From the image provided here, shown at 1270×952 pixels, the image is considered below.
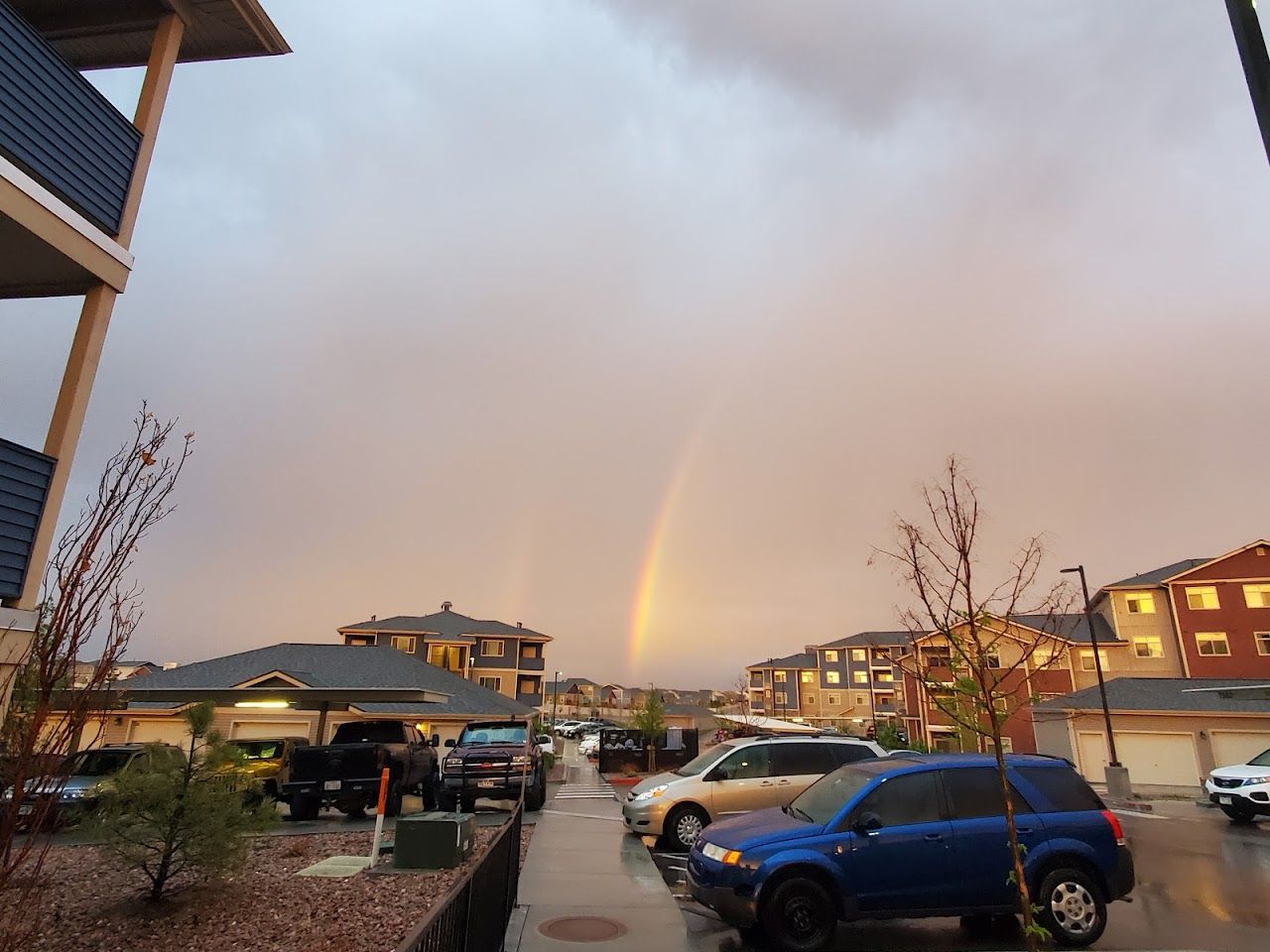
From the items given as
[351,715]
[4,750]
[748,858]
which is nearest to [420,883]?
[748,858]

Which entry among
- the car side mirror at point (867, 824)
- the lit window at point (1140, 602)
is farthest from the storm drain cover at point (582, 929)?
the lit window at point (1140, 602)

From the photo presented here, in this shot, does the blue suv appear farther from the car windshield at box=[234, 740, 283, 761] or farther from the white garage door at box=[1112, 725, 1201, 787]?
the white garage door at box=[1112, 725, 1201, 787]

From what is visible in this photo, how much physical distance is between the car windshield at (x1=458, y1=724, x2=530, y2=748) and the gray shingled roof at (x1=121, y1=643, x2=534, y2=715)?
9.89m

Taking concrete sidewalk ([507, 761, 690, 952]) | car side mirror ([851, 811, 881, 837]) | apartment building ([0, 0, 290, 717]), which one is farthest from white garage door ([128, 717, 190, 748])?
car side mirror ([851, 811, 881, 837])

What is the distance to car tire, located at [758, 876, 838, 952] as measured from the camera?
22.1ft

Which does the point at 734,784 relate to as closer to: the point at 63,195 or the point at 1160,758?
the point at 63,195

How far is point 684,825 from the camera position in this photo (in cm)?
1177

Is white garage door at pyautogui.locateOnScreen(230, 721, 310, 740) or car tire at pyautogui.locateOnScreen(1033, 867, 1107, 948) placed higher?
white garage door at pyautogui.locateOnScreen(230, 721, 310, 740)

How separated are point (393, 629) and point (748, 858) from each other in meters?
56.8

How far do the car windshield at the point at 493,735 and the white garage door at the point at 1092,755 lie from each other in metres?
32.2

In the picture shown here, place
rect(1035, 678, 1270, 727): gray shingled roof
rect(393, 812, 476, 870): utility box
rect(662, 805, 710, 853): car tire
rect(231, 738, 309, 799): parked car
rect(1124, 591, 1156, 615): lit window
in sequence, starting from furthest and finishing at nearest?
rect(1124, 591, 1156, 615): lit window → rect(1035, 678, 1270, 727): gray shingled roof → rect(231, 738, 309, 799): parked car → rect(662, 805, 710, 853): car tire → rect(393, 812, 476, 870): utility box

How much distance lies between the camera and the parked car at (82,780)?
3.64 meters

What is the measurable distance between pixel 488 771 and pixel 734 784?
6.28 meters

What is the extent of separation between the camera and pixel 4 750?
4305 mm
